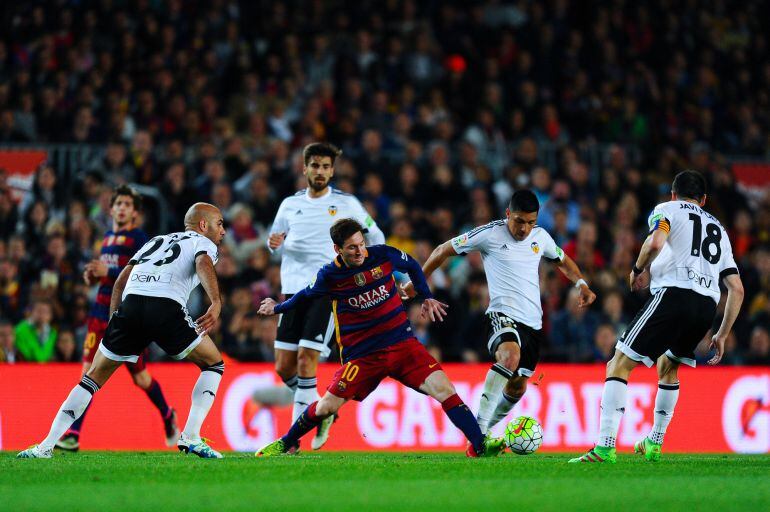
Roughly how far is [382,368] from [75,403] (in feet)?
8.18

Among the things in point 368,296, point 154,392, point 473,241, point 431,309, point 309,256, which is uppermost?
point 473,241

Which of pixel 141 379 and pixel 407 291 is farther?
pixel 141 379

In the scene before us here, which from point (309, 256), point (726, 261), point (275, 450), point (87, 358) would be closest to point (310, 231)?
point (309, 256)

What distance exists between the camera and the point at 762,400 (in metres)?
14.5

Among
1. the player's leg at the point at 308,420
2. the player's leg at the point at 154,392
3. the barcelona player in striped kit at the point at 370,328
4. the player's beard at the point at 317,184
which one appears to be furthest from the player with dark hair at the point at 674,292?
the player's leg at the point at 154,392

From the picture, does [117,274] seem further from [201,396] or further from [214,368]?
[201,396]

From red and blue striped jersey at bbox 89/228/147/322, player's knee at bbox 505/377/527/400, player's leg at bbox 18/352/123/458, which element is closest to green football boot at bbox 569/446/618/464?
player's knee at bbox 505/377/527/400

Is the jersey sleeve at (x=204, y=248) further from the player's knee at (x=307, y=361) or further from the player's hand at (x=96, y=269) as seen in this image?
the player's hand at (x=96, y=269)

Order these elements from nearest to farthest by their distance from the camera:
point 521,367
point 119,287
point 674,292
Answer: point 674,292, point 119,287, point 521,367

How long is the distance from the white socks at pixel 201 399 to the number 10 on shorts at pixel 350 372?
1.12 meters

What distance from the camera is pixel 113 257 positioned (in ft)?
38.0

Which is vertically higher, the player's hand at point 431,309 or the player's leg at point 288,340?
the player's hand at point 431,309

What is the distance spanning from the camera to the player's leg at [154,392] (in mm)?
11414

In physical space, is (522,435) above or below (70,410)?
below
